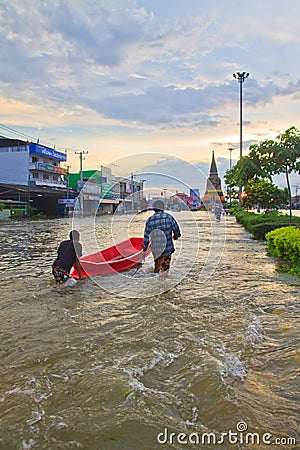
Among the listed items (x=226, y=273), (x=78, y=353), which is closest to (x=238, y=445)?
(x=78, y=353)

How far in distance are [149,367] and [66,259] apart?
395 cm

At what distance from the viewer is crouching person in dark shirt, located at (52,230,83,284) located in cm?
722

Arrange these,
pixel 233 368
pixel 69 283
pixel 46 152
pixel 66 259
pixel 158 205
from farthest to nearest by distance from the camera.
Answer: pixel 46 152 < pixel 69 283 < pixel 66 259 < pixel 158 205 < pixel 233 368

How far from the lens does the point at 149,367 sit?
Answer: 3746mm

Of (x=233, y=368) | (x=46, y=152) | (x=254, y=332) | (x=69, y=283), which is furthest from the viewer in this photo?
(x=46, y=152)

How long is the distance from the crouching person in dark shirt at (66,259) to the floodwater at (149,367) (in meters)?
0.28

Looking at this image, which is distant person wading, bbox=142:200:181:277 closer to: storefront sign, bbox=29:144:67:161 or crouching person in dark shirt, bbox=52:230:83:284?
crouching person in dark shirt, bbox=52:230:83:284

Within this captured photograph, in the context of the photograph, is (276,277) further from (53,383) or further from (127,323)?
(53,383)

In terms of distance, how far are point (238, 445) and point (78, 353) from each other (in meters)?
2.08

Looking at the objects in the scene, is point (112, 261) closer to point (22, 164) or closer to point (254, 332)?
point (254, 332)

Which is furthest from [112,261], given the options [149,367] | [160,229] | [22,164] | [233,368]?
[22,164]

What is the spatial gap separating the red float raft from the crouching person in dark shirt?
444 mm

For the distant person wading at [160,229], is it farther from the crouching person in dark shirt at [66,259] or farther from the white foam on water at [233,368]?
the white foam on water at [233,368]

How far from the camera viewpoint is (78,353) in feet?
13.5
